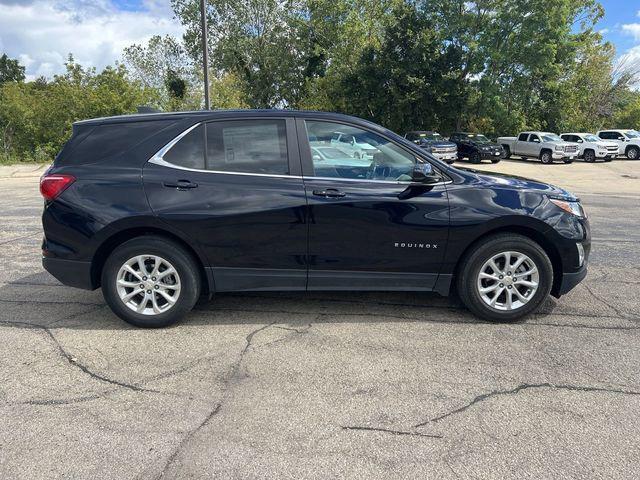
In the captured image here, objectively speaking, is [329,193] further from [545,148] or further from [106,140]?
[545,148]

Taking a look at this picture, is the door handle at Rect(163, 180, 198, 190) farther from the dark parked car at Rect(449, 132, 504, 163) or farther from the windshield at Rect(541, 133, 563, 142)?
the windshield at Rect(541, 133, 563, 142)

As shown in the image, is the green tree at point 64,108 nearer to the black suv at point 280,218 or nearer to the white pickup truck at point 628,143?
the black suv at point 280,218

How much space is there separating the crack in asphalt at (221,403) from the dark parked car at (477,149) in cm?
2549

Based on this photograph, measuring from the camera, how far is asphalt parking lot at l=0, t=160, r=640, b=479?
2582mm

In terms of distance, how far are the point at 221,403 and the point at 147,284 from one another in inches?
58.4

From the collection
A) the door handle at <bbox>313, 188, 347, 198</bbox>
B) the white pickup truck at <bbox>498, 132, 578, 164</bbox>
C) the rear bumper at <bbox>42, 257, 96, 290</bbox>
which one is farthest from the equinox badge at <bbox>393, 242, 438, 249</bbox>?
the white pickup truck at <bbox>498, 132, 578, 164</bbox>

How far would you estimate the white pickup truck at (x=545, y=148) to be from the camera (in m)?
28.7

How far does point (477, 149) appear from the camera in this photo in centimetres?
2752

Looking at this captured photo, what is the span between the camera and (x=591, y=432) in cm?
281

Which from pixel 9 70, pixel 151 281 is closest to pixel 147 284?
pixel 151 281

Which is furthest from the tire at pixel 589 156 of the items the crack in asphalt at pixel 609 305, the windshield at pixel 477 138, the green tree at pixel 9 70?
the green tree at pixel 9 70

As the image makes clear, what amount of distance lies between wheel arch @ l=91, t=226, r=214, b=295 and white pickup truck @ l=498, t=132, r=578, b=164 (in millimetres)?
28763

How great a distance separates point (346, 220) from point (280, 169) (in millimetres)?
690

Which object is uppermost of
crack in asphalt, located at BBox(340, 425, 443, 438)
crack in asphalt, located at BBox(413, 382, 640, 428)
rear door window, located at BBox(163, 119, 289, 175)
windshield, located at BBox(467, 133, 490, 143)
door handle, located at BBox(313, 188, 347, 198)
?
windshield, located at BBox(467, 133, 490, 143)
